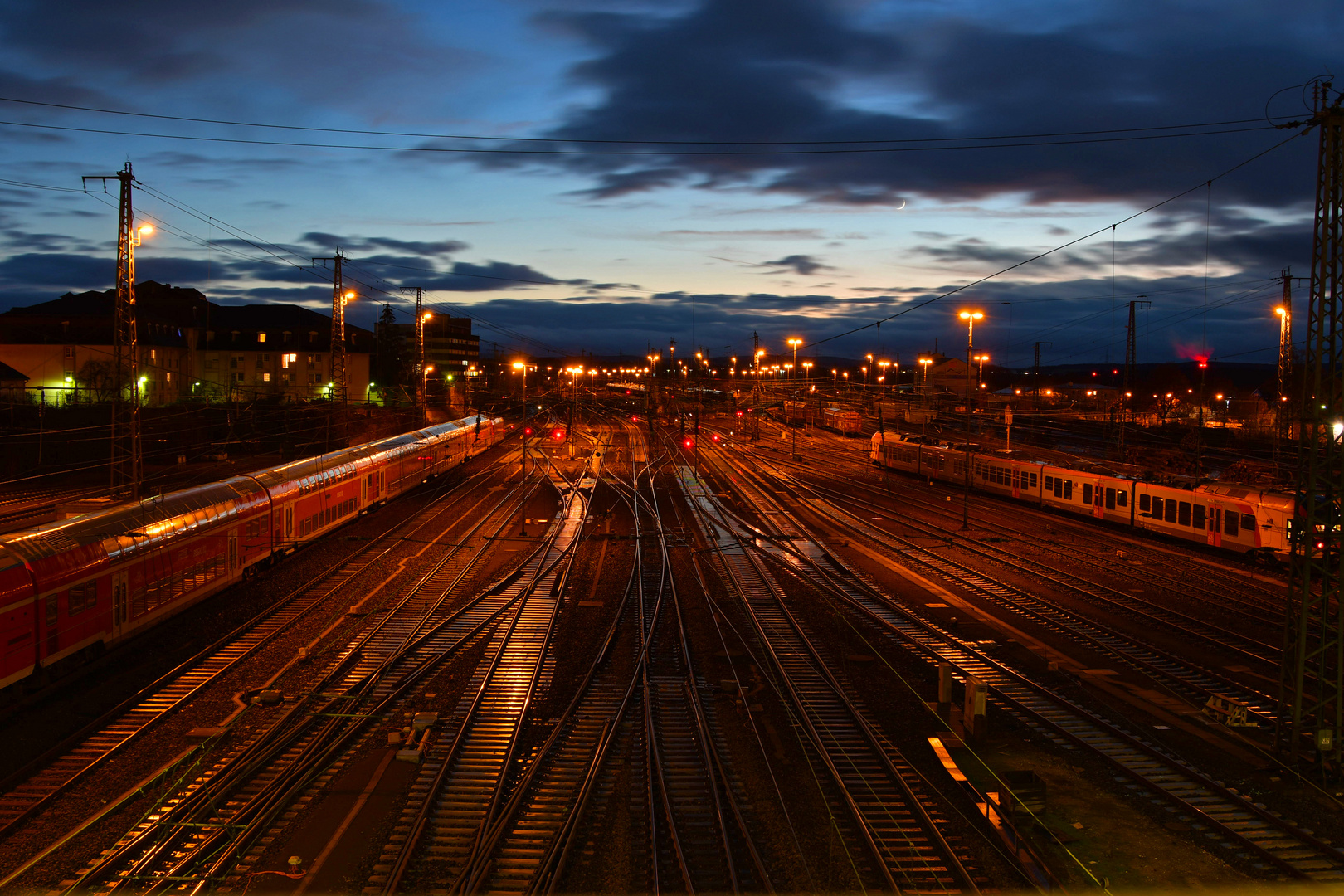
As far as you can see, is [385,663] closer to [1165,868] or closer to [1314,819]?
[1165,868]

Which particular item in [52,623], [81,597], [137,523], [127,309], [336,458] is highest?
[127,309]

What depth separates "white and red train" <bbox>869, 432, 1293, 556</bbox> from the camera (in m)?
23.9

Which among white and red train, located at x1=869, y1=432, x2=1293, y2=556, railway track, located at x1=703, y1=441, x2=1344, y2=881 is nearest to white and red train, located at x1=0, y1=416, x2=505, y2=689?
railway track, located at x1=703, y1=441, x2=1344, y2=881

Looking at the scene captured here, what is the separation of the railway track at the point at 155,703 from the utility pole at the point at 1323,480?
14481mm

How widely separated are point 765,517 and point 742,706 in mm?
21025

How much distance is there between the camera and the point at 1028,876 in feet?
27.4

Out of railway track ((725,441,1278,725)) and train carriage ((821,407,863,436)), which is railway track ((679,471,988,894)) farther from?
train carriage ((821,407,863,436))

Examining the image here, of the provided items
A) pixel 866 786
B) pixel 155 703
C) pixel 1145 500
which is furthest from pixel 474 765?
pixel 1145 500

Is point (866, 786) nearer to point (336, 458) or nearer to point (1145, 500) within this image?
point (1145, 500)

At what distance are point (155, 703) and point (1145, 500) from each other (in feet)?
92.7

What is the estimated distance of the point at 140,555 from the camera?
50.9ft

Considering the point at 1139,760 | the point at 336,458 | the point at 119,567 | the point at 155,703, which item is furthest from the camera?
the point at 336,458

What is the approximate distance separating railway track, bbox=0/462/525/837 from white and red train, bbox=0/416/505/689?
1.33 m

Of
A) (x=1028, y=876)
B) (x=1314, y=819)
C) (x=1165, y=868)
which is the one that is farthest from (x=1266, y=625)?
(x=1028, y=876)
